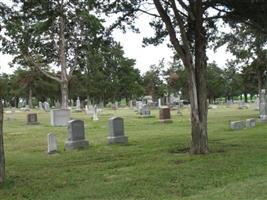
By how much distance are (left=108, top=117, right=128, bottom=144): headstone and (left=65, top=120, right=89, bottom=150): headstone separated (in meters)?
1.22

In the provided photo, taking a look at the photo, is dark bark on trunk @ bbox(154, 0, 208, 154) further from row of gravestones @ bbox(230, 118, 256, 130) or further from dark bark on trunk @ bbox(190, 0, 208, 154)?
row of gravestones @ bbox(230, 118, 256, 130)

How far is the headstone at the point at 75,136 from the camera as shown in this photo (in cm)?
1612

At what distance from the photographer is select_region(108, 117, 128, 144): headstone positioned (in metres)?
17.4

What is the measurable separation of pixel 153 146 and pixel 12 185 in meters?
7.10

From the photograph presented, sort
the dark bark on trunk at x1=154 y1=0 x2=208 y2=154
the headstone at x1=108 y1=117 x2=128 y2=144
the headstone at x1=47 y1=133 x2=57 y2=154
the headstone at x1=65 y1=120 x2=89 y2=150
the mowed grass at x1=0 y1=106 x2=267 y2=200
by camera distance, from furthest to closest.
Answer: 1. the headstone at x1=108 y1=117 x2=128 y2=144
2. the headstone at x1=65 y1=120 x2=89 y2=150
3. the headstone at x1=47 y1=133 x2=57 y2=154
4. the dark bark on trunk at x1=154 y1=0 x2=208 y2=154
5. the mowed grass at x1=0 y1=106 x2=267 y2=200

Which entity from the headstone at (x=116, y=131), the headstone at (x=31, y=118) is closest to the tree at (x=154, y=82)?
the headstone at (x=31, y=118)

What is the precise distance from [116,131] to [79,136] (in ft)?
5.57

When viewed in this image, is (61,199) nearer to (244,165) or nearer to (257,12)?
(244,165)

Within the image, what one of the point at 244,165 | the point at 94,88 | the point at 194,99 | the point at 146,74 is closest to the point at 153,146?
the point at 194,99

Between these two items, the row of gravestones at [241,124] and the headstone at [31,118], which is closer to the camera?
the row of gravestones at [241,124]

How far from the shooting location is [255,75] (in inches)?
1860

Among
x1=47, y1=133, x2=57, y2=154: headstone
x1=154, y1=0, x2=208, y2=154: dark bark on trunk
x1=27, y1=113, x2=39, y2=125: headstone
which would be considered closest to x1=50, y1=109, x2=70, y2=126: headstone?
x1=27, y1=113, x2=39, y2=125: headstone

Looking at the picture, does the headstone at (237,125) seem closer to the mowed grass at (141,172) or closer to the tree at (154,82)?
the mowed grass at (141,172)

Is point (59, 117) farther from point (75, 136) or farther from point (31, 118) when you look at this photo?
point (75, 136)
